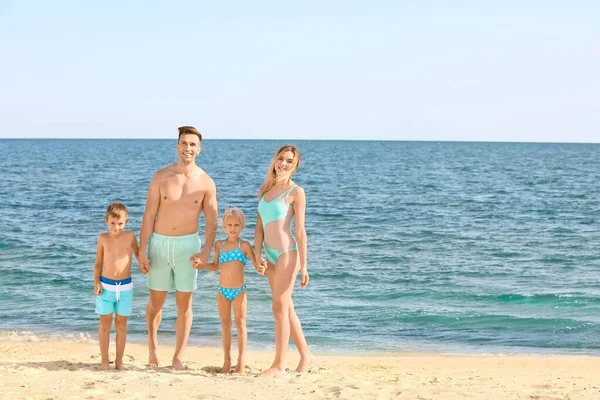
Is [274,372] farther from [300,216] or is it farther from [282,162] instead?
[282,162]

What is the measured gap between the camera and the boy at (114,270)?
6.49 metres

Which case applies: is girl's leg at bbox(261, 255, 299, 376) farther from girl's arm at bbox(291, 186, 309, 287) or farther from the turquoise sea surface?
the turquoise sea surface

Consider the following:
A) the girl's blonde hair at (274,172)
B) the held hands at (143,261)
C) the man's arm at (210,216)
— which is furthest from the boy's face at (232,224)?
the held hands at (143,261)

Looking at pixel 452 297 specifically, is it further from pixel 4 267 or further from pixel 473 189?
pixel 473 189

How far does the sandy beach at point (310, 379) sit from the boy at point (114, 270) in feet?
1.73

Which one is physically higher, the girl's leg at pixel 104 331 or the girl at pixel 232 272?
the girl at pixel 232 272

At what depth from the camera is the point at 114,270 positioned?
6.51 metres

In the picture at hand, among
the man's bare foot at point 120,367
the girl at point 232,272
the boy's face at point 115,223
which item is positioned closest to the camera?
the boy's face at point 115,223

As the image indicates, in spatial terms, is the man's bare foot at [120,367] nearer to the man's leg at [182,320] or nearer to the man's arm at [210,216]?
the man's leg at [182,320]

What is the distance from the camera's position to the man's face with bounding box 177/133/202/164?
21.4 feet

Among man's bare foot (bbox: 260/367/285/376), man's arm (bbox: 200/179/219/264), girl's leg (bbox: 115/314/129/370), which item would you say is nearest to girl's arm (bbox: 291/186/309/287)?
man's arm (bbox: 200/179/219/264)

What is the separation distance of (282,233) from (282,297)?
1.89 ft

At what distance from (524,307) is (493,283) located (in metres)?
1.72

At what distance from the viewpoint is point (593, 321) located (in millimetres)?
10820
